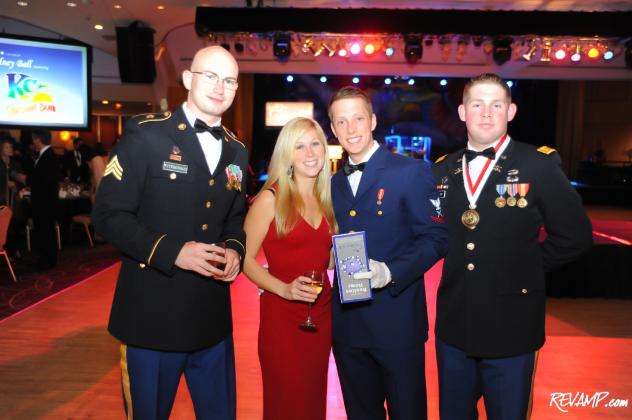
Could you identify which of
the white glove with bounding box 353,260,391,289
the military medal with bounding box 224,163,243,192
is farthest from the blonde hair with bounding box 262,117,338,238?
the white glove with bounding box 353,260,391,289

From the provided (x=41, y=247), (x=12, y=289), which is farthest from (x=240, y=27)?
(x=12, y=289)

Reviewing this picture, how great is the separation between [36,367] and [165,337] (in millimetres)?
2521

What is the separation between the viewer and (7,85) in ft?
23.5

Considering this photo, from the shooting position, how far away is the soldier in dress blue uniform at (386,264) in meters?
2.12

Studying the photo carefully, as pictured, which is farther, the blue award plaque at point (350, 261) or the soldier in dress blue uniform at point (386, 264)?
the soldier in dress blue uniform at point (386, 264)

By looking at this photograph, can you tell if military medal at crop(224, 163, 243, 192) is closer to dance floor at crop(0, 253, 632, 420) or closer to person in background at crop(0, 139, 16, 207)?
dance floor at crop(0, 253, 632, 420)

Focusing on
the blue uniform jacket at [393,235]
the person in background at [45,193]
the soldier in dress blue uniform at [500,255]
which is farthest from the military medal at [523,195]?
the person in background at [45,193]

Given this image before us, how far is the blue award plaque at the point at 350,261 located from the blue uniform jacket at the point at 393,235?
0.19m

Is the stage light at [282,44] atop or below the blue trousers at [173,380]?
atop

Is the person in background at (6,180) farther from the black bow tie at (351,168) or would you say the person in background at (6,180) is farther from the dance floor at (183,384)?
the black bow tie at (351,168)

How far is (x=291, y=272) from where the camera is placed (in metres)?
2.39

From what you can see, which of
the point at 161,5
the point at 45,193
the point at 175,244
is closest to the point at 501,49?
the point at 161,5

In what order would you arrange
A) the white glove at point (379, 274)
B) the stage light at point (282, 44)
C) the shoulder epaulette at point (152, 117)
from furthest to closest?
the stage light at point (282, 44) < the white glove at point (379, 274) < the shoulder epaulette at point (152, 117)

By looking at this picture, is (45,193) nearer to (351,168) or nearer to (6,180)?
(6,180)
